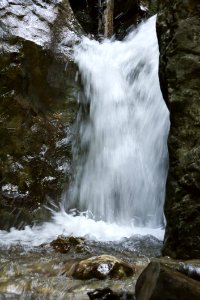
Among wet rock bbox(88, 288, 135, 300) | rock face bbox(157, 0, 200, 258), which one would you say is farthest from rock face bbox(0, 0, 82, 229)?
wet rock bbox(88, 288, 135, 300)

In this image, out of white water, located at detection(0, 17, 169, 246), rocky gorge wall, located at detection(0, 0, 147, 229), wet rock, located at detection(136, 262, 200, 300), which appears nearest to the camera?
wet rock, located at detection(136, 262, 200, 300)

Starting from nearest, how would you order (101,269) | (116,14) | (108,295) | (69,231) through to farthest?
(108,295), (101,269), (69,231), (116,14)

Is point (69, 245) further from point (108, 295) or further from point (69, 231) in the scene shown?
point (108, 295)

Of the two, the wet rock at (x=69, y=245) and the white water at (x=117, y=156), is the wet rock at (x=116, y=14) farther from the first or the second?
the wet rock at (x=69, y=245)

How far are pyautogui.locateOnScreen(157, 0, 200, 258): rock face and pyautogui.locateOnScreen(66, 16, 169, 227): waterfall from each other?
1.80 meters

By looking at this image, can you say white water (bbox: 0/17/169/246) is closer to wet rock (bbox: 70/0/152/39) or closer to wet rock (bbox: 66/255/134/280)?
wet rock (bbox: 66/255/134/280)

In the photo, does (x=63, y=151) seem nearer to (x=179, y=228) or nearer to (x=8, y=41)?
(x=8, y=41)

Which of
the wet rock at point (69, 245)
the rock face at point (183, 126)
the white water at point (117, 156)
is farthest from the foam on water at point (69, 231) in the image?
the rock face at point (183, 126)

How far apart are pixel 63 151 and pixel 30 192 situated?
2.98 feet

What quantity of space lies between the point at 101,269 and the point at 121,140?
12.7ft

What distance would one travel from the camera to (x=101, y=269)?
3475 mm

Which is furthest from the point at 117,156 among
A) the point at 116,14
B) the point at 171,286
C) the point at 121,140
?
the point at 116,14

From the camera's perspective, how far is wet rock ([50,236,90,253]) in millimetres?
4531

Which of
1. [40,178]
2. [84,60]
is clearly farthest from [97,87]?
[40,178]
